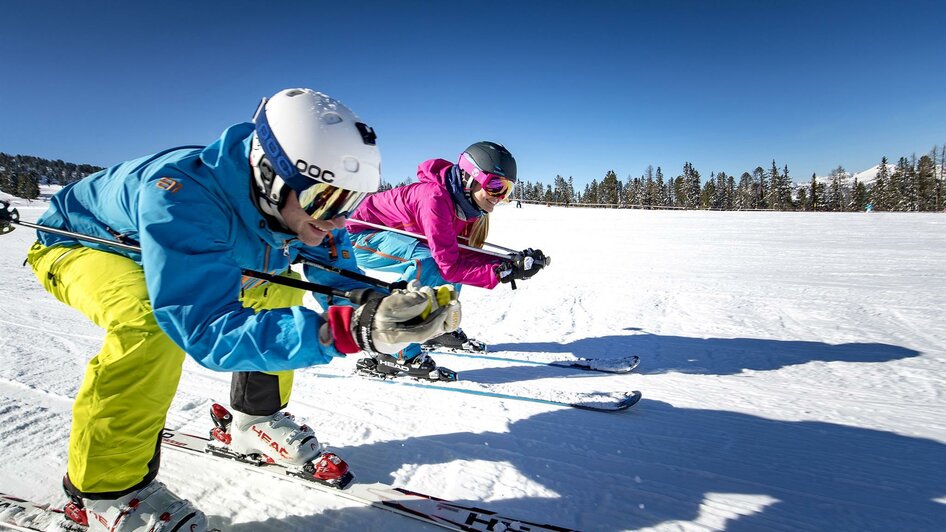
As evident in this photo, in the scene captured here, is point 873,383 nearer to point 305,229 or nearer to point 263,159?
point 305,229

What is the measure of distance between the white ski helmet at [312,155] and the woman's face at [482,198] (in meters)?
2.76

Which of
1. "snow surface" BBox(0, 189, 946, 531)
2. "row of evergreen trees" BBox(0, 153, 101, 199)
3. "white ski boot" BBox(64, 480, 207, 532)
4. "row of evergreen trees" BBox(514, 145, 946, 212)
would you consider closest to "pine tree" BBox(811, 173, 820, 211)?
"row of evergreen trees" BBox(514, 145, 946, 212)

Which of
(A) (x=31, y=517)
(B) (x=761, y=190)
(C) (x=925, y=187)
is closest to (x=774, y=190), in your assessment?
(B) (x=761, y=190)

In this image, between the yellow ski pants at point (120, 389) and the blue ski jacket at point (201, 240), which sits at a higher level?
the blue ski jacket at point (201, 240)

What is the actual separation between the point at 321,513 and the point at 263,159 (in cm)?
172

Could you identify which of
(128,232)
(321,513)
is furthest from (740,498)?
(128,232)

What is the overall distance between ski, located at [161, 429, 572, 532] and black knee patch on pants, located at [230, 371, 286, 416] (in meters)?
0.30

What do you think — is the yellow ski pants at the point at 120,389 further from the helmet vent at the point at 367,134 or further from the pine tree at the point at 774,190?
the pine tree at the point at 774,190

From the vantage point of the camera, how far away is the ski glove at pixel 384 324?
1516 millimetres

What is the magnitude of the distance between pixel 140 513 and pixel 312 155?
1.65 meters

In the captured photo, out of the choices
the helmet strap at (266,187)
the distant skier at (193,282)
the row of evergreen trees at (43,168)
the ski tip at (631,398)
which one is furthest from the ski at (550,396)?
the row of evergreen trees at (43,168)

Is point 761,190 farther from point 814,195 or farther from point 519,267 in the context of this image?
point 519,267

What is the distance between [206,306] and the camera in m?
1.60

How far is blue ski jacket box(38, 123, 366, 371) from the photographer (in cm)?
152
